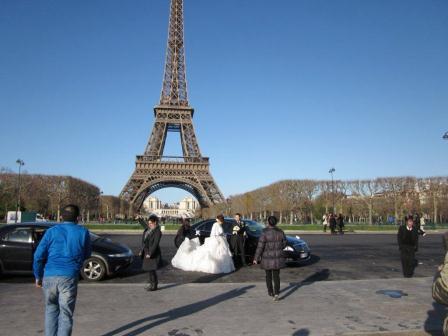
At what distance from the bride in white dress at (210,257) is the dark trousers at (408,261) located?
4615 millimetres

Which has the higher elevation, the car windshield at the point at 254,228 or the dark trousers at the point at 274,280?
the car windshield at the point at 254,228

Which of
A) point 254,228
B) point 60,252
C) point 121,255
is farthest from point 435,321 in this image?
point 254,228

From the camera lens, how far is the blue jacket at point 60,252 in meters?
4.76

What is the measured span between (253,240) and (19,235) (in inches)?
270

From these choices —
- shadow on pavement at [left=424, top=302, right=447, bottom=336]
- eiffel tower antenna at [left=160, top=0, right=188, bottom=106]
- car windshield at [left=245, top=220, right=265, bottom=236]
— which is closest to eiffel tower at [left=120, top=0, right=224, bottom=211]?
eiffel tower antenna at [left=160, top=0, right=188, bottom=106]

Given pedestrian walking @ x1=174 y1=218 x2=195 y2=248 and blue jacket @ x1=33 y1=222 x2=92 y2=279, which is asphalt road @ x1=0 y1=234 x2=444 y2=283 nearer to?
pedestrian walking @ x1=174 y1=218 x2=195 y2=248

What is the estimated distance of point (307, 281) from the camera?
10.6 m

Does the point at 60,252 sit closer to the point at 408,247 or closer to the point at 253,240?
the point at 408,247

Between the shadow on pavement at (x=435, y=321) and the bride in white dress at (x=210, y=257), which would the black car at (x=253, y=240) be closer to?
the bride in white dress at (x=210, y=257)

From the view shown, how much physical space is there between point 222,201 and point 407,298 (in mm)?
57798

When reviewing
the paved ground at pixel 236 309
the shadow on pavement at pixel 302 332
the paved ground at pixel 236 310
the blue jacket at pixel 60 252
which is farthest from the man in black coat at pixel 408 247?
the blue jacket at pixel 60 252

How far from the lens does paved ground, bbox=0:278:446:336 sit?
600cm

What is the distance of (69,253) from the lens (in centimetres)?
479

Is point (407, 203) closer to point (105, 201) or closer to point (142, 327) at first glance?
point (105, 201)
